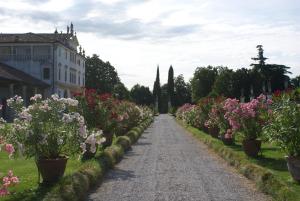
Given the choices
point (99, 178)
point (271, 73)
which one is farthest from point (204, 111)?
point (271, 73)

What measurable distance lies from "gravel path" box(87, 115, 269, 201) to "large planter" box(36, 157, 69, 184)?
855 mm

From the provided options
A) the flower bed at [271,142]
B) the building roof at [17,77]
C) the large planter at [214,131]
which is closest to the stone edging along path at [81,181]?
the flower bed at [271,142]

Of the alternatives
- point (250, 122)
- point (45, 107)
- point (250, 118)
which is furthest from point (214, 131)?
point (45, 107)

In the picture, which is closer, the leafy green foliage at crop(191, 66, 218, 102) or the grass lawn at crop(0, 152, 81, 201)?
the grass lawn at crop(0, 152, 81, 201)

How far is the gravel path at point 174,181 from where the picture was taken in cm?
1004

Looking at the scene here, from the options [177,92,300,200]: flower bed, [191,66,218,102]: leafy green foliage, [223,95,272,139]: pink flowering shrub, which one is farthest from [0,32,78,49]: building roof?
[223,95,272,139]: pink flowering shrub

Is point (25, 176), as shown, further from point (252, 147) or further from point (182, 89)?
point (182, 89)

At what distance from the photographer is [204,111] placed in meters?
29.0

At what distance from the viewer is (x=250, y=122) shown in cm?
1561

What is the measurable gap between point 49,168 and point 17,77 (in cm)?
4057

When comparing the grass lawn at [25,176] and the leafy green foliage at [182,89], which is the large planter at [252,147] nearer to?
the grass lawn at [25,176]

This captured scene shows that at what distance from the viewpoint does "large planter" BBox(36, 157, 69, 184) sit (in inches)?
408

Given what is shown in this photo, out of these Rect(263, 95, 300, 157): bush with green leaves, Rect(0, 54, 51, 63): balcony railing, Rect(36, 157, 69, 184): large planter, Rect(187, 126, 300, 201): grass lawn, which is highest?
Rect(0, 54, 51, 63): balcony railing

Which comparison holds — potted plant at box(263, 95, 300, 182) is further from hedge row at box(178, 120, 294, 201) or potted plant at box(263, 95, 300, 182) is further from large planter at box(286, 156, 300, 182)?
hedge row at box(178, 120, 294, 201)
